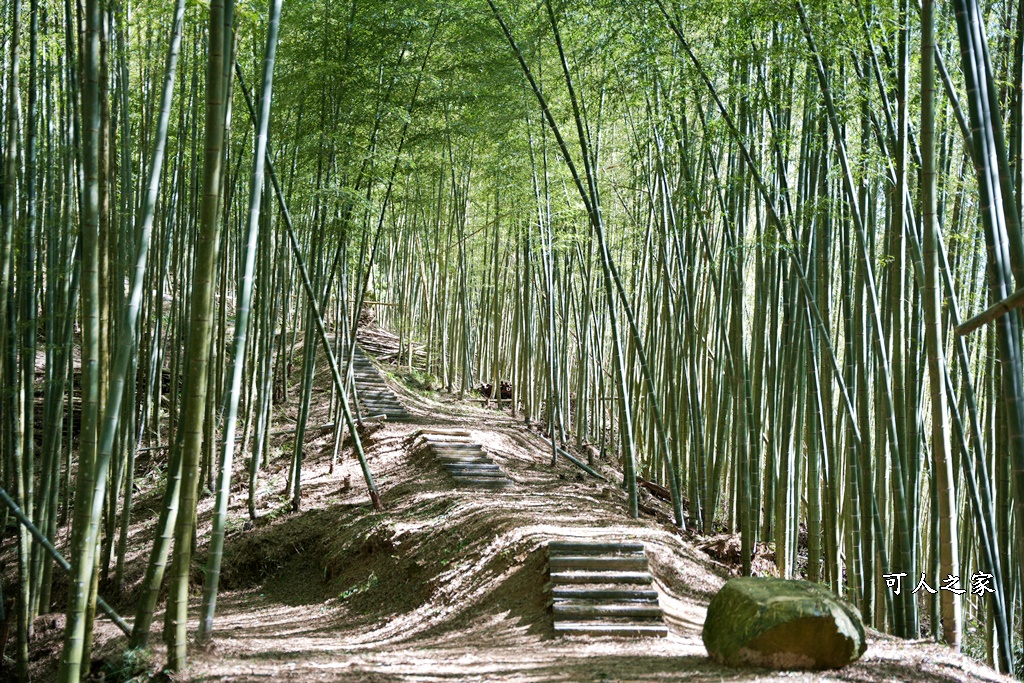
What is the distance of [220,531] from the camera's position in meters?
3.12

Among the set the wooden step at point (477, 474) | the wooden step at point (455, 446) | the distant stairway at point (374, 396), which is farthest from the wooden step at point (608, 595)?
the distant stairway at point (374, 396)

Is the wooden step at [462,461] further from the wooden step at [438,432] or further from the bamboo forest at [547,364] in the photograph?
the wooden step at [438,432]

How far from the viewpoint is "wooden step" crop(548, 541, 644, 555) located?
15.0ft

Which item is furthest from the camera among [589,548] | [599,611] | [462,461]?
[462,461]

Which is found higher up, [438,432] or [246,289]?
[246,289]

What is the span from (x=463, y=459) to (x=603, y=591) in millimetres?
3317

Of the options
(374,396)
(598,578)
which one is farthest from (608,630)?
(374,396)

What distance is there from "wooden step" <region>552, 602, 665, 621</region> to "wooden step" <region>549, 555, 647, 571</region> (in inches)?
12.0

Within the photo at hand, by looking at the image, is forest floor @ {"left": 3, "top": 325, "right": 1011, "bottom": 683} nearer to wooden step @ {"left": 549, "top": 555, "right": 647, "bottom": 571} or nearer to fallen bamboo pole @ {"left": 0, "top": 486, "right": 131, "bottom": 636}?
wooden step @ {"left": 549, "top": 555, "right": 647, "bottom": 571}

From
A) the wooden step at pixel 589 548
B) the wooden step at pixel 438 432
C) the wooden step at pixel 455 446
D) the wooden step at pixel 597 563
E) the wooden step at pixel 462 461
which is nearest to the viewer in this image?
the wooden step at pixel 597 563

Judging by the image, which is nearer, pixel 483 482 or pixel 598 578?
pixel 598 578

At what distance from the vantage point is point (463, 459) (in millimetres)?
7422

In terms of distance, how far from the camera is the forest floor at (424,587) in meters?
3.27

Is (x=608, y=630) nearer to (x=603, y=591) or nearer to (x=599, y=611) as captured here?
(x=599, y=611)
